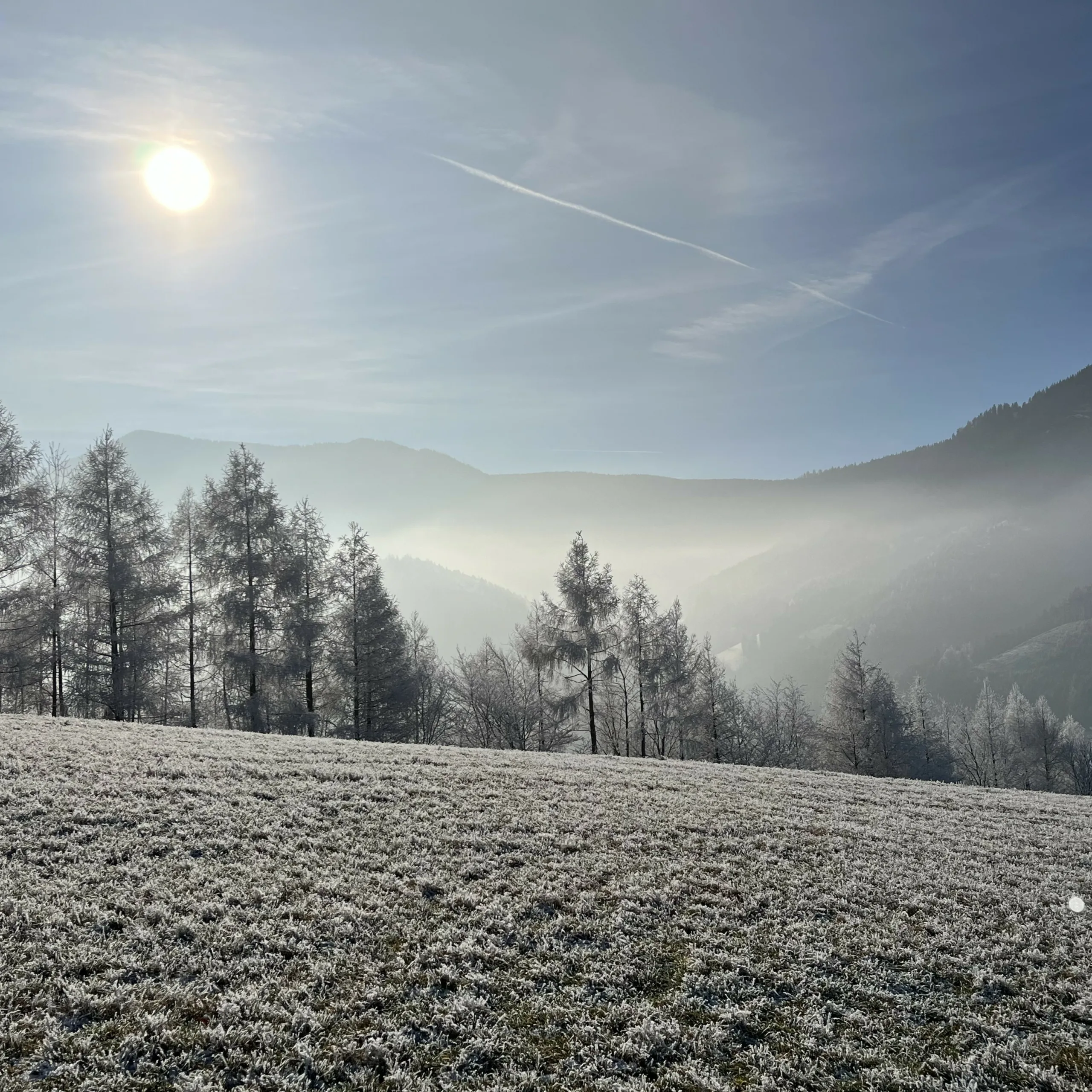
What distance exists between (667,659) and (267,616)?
24.6 m

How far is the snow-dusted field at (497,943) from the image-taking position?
5867mm

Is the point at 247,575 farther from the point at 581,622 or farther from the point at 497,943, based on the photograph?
the point at 497,943

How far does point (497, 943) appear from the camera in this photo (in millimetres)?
7926

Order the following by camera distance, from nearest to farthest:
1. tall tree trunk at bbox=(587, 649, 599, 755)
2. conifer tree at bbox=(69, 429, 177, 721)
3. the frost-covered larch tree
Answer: conifer tree at bbox=(69, 429, 177, 721)
tall tree trunk at bbox=(587, 649, 599, 755)
the frost-covered larch tree

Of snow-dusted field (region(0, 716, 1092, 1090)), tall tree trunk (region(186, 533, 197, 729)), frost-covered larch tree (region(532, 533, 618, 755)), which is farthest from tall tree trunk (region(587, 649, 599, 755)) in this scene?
tall tree trunk (region(186, 533, 197, 729))

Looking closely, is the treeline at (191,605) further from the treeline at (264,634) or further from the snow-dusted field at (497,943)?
the snow-dusted field at (497,943)

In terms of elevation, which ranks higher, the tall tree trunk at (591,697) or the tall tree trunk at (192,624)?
the tall tree trunk at (192,624)

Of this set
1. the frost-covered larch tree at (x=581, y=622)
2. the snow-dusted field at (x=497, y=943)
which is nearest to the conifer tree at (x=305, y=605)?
the frost-covered larch tree at (x=581, y=622)

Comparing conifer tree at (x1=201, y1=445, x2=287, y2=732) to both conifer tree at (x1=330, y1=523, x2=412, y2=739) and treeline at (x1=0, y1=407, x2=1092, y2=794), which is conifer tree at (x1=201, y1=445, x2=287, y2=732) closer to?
treeline at (x1=0, y1=407, x2=1092, y2=794)

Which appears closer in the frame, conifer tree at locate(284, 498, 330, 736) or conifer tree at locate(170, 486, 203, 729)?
conifer tree at locate(170, 486, 203, 729)

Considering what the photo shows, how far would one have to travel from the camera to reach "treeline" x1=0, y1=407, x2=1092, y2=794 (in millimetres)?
28953

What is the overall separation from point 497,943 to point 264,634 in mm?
28405

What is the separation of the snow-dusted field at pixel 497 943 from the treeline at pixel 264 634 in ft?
55.6

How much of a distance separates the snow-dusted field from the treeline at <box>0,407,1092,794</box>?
16939 millimetres
